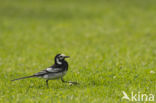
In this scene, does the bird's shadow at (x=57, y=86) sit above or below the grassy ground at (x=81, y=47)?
below

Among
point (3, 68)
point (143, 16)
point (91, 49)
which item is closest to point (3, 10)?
point (143, 16)

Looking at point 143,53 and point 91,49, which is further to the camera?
point 91,49

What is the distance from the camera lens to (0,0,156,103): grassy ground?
Result: 8477 mm

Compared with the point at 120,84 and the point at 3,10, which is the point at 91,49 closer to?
the point at 120,84

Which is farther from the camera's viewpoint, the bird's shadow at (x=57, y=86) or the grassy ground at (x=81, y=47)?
the bird's shadow at (x=57, y=86)

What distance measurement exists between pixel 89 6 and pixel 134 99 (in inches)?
1131

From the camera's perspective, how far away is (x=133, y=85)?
9.07 metres

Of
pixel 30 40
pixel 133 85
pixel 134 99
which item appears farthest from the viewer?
pixel 30 40

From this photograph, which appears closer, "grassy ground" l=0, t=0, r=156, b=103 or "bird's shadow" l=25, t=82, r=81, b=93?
"grassy ground" l=0, t=0, r=156, b=103

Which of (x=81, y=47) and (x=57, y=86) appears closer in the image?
(x=57, y=86)

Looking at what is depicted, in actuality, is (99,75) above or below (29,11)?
below

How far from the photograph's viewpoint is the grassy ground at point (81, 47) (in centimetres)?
848

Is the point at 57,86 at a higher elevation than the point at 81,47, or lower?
→ lower

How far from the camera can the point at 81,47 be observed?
18.9m
